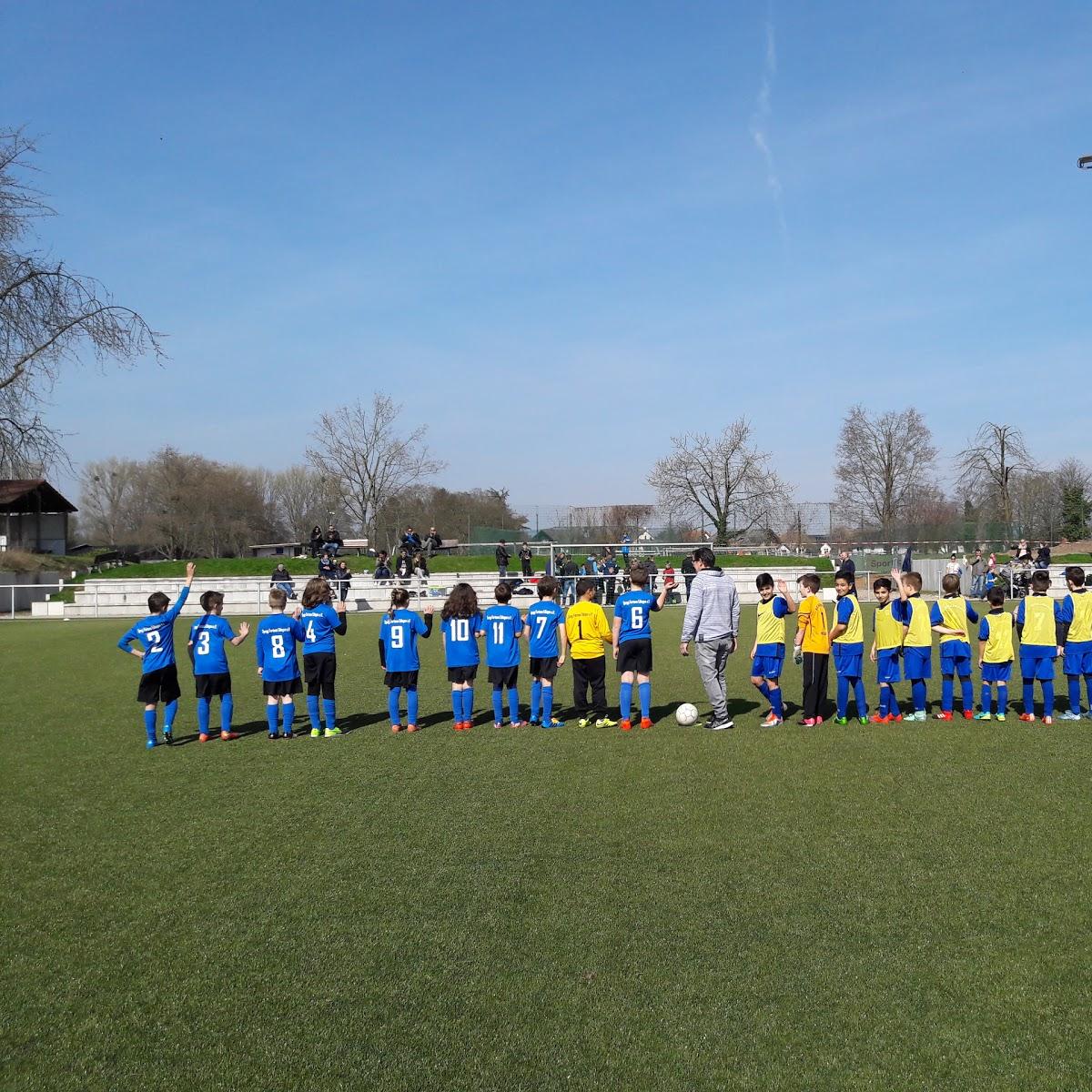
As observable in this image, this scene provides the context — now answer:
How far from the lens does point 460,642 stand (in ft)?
33.9

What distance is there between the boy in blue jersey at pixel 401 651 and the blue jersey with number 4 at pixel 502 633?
0.68m

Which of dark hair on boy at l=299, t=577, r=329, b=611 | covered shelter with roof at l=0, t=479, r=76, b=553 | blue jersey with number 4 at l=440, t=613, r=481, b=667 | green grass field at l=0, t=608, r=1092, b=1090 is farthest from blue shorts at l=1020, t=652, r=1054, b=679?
covered shelter with roof at l=0, t=479, r=76, b=553

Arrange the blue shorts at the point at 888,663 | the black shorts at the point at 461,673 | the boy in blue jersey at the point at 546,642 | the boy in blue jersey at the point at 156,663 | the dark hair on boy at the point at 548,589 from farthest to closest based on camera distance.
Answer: the dark hair on boy at the point at 548,589 → the boy in blue jersey at the point at 546,642 → the blue shorts at the point at 888,663 → the black shorts at the point at 461,673 → the boy in blue jersey at the point at 156,663

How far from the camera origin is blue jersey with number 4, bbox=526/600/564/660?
10656mm

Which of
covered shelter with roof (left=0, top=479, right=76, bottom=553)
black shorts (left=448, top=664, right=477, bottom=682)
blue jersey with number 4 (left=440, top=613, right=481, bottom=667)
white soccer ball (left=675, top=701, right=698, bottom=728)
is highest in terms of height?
covered shelter with roof (left=0, top=479, right=76, bottom=553)

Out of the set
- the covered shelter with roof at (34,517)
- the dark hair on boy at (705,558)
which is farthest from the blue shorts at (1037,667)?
the covered shelter with roof at (34,517)

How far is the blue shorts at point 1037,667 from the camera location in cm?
1034

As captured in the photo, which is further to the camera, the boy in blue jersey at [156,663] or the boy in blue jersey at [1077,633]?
the boy in blue jersey at [1077,633]

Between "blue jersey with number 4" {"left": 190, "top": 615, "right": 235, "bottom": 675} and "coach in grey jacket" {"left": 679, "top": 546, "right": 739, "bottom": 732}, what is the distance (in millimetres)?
5004

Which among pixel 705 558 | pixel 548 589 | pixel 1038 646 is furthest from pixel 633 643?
pixel 1038 646

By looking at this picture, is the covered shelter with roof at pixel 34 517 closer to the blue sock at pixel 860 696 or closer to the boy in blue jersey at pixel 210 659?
the boy in blue jersey at pixel 210 659

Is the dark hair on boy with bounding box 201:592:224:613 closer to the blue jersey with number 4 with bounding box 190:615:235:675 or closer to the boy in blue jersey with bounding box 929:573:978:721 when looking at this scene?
the blue jersey with number 4 with bounding box 190:615:235:675

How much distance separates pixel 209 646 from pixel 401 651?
2.07m

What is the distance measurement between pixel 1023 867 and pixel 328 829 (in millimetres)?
4478
